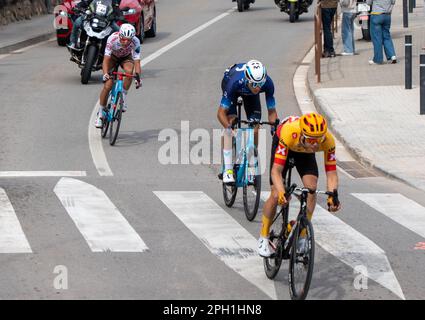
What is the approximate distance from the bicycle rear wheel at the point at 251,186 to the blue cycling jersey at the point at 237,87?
2.28 feet

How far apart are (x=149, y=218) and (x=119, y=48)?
565 cm

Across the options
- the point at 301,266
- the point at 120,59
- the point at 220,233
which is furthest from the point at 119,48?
the point at 301,266

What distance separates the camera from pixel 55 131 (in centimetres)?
1973

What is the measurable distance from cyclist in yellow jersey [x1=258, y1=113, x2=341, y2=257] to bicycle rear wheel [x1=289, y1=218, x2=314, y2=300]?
91mm

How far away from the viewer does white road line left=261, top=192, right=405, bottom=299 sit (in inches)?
435

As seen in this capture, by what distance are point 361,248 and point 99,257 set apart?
2.80 m

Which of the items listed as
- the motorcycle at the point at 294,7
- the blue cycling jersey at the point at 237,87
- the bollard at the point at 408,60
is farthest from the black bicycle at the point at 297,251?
the motorcycle at the point at 294,7

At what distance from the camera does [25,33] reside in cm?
3391

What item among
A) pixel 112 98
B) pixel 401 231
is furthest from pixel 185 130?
pixel 401 231

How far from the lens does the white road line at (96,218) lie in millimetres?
12242

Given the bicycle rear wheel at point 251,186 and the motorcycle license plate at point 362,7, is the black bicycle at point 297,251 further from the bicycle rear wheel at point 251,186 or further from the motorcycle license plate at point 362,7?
the motorcycle license plate at point 362,7

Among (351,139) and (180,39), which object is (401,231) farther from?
(180,39)

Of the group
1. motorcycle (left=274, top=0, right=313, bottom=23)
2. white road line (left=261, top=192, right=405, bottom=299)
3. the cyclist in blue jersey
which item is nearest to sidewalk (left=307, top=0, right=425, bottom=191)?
white road line (left=261, top=192, right=405, bottom=299)
